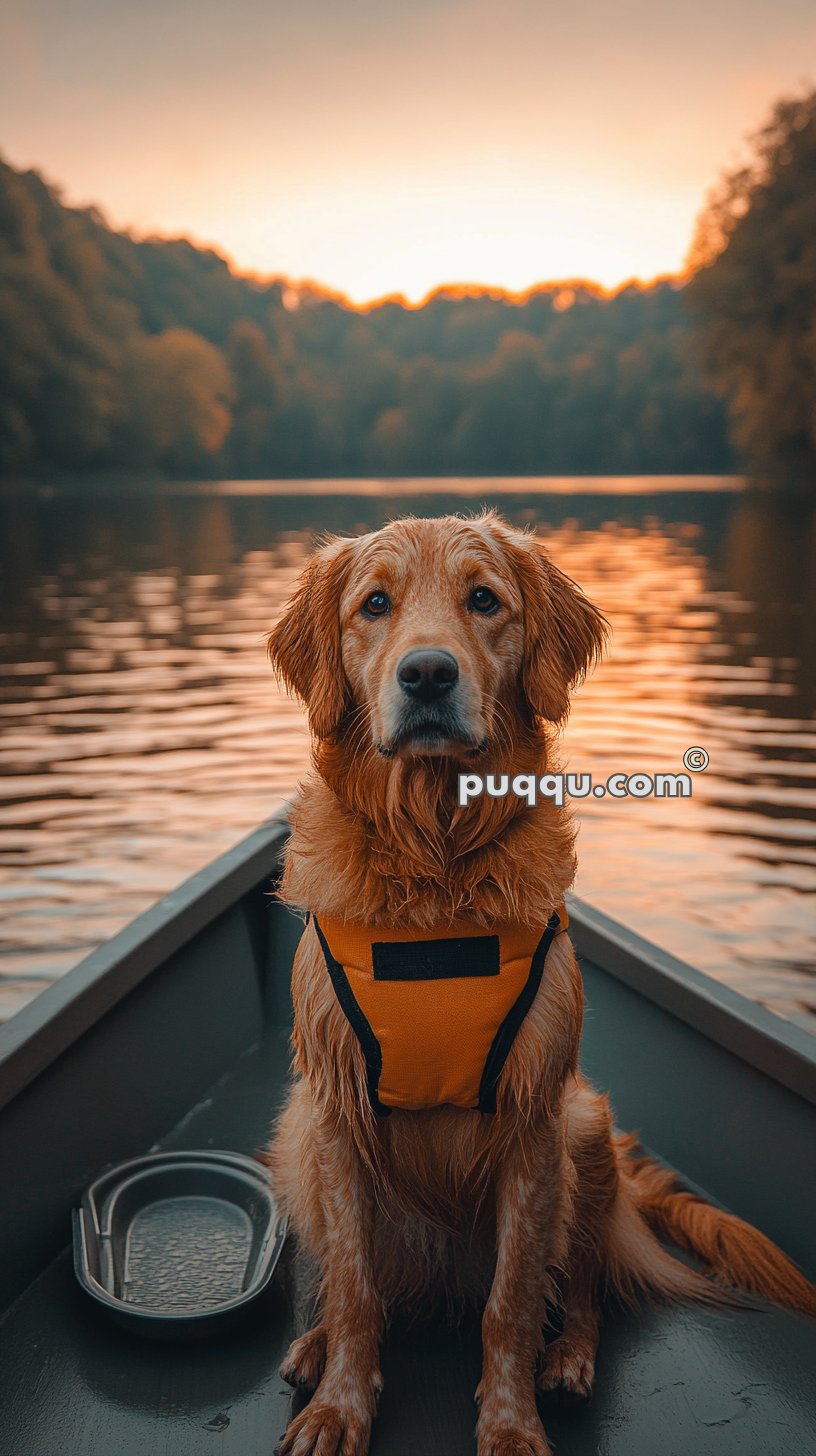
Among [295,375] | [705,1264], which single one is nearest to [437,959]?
[705,1264]

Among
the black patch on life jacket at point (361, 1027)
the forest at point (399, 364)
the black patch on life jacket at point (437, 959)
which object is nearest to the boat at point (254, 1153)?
the black patch on life jacket at point (361, 1027)

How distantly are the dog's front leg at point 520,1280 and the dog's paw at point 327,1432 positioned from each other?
27 cm

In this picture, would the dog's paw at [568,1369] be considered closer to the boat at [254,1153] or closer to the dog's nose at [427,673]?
the boat at [254,1153]

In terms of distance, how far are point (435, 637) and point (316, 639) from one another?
1.52 ft

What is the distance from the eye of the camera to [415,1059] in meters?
2.65

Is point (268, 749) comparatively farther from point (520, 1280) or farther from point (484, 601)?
point (520, 1280)

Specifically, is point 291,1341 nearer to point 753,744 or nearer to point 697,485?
point 753,744

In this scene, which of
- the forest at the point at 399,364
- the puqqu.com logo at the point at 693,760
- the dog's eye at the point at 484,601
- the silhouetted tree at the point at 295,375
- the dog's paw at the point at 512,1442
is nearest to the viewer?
the dog's paw at the point at 512,1442

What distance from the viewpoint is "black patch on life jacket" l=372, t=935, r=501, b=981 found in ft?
8.80

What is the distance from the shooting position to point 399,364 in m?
99.8

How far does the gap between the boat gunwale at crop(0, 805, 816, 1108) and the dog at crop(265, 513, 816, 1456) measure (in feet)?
1.68

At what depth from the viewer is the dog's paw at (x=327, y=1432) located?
2.61m

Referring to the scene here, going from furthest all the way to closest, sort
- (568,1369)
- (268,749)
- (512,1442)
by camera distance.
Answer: (268,749) < (568,1369) < (512,1442)

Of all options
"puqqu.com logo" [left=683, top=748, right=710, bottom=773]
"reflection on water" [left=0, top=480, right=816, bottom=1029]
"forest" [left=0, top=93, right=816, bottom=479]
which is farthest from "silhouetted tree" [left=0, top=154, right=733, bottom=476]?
"puqqu.com logo" [left=683, top=748, right=710, bottom=773]
